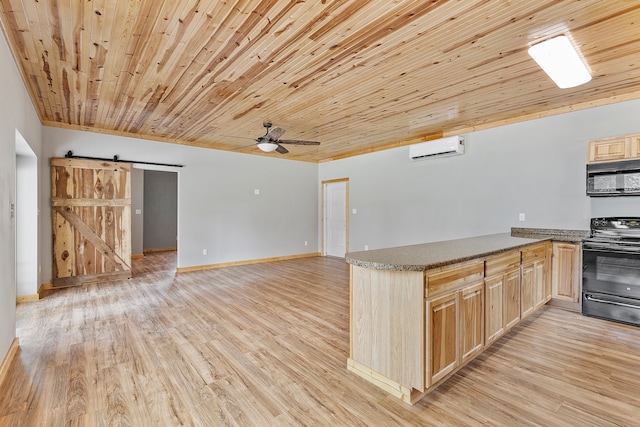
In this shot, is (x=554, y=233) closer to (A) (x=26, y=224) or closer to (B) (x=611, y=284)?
(B) (x=611, y=284)

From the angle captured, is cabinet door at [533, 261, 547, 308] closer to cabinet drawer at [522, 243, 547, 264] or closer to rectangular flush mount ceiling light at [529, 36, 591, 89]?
cabinet drawer at [522, 243, 547, 264]

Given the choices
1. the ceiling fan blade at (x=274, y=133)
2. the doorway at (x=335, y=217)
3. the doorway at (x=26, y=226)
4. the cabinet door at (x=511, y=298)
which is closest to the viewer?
the cabinet door at (x=511, y=298)

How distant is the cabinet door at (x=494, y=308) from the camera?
246 cm

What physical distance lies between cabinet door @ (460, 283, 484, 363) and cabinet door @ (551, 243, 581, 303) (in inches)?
83.1

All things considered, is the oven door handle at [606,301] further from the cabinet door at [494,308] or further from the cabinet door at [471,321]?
the cabinet door at [471,321]

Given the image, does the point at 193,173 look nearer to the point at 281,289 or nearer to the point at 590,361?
the point at 281,289

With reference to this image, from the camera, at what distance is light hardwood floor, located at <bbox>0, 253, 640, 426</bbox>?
1816mm

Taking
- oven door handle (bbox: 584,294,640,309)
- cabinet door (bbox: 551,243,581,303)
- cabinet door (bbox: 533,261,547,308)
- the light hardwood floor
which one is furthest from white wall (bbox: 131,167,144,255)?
oven door handle (bbox: 584,294,640,309)

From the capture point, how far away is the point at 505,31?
7.44ft

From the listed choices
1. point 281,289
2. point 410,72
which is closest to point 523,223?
point 410,72

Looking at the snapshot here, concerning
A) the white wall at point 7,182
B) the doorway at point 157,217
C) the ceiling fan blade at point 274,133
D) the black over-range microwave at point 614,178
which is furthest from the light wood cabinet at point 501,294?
the doorway at point 157,217

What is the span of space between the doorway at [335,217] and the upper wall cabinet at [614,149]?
4.44m

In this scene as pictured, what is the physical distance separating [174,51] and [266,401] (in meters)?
2.82

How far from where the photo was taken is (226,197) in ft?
21.1
